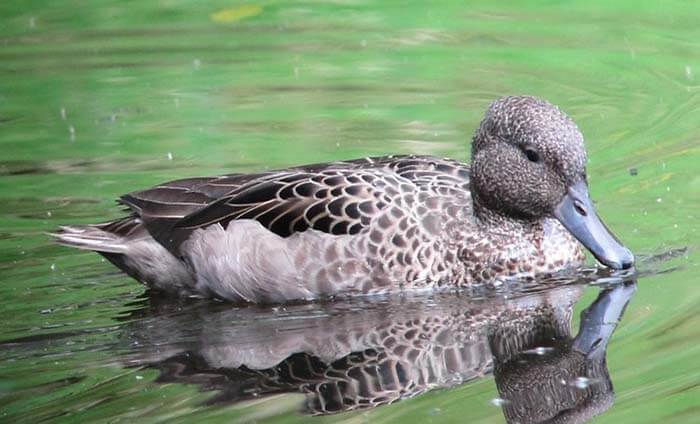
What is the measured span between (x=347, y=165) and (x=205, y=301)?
115cm

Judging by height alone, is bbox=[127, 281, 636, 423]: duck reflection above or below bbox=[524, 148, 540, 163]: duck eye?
below

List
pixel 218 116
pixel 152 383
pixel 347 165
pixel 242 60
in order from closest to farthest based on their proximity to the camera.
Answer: pixel 152 383, pixel 347 165, pixel 218 116, pixel 242 60

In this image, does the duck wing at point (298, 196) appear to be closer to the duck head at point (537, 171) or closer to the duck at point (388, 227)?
the duck at point (388, 227)

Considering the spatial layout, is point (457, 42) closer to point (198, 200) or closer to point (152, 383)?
point (198, 200)

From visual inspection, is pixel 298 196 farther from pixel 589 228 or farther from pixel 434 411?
pixel 434 411

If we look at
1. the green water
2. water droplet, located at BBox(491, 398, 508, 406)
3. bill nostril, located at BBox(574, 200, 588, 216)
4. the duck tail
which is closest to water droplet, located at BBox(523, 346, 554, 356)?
the green water

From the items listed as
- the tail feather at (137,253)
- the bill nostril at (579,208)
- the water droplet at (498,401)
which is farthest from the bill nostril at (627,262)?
the tail feather at (137,253)

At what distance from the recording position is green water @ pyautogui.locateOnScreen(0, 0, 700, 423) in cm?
757

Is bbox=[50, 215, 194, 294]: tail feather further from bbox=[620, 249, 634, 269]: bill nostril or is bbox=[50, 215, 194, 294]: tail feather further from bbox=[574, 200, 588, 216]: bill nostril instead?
bbox=[620, 249, 634, 269]: bill nostril

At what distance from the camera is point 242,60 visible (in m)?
14.7

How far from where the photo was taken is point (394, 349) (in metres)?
8.14

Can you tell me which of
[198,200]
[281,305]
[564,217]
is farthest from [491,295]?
[198,200]

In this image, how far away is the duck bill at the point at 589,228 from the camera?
879cm

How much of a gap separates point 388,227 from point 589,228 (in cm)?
111
